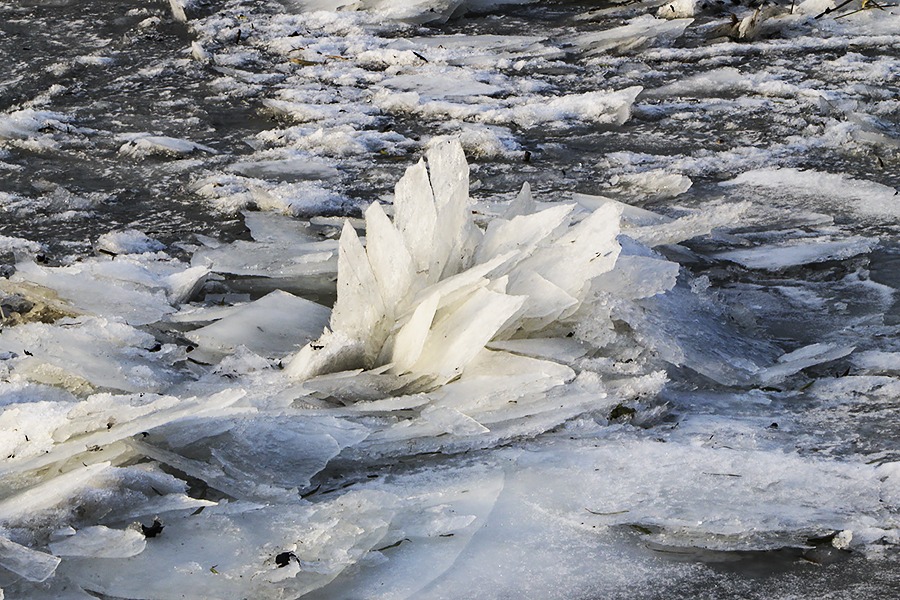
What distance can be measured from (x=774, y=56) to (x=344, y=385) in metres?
3.69

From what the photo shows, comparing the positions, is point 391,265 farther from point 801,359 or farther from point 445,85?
point 445,85

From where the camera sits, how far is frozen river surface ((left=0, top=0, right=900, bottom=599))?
66.5 inches

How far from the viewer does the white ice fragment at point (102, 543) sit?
162cm

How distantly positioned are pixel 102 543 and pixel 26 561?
0.11 meters

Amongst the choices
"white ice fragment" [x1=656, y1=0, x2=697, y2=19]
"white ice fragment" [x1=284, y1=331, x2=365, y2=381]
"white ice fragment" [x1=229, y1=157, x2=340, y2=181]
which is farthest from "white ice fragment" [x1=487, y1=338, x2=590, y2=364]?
"white ice fragment" [x1=656, y1=0, x2=697, y2=19]

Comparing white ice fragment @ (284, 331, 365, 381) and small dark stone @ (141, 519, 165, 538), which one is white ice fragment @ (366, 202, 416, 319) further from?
small dark stone @ (141, 519, 165, 538)

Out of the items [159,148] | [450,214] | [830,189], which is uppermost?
[450,214]

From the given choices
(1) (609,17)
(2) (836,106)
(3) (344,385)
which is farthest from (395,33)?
(3) (344,385)

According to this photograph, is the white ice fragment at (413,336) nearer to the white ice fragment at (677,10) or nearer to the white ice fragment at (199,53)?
the white ice fragment at (199,53)

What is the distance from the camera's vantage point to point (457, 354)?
7.14 ft

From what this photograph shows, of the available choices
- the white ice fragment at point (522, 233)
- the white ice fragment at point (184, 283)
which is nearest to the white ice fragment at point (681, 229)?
the white ice fragment at point (522, 233)

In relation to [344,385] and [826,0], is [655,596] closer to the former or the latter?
[344,385]

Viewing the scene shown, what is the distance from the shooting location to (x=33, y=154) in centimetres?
411

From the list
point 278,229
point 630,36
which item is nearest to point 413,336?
point 278,229
